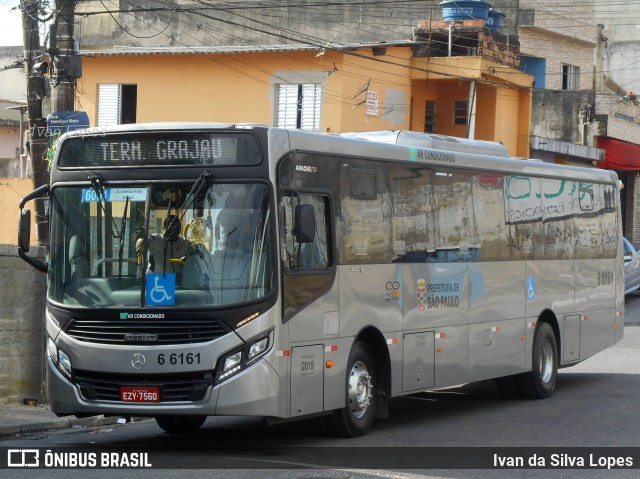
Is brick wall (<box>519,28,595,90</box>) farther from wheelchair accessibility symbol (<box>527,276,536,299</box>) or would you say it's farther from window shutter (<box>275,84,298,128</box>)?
wheelchair accessibility symbol (<box>527,276,536,299</box>)

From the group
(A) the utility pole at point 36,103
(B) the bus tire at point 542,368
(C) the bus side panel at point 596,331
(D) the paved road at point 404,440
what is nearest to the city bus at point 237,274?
(D) the paved road at point 404,440

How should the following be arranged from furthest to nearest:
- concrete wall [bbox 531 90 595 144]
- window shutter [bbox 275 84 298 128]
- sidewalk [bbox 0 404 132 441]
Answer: concrete wall [bbox 531 90 595 144] < window shutter [bbox 275 84 298 128] < sidewalk [bbox 0 404 132 441]

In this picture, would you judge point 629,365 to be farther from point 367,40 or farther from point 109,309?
point 367,40

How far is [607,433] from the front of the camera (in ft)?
40.7

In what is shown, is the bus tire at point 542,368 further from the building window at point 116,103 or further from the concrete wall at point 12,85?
the concrete wall at point 12,85

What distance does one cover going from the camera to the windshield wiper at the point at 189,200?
34.2 feet

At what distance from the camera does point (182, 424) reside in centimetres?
1238

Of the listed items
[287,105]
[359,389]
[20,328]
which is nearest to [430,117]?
[287,105]

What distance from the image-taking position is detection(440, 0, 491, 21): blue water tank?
117ft

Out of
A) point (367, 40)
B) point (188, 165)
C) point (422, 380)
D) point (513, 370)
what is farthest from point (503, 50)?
point (188, 165)

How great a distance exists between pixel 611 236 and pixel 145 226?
10388 millimetres

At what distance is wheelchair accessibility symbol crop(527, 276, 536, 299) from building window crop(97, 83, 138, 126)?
76.7 ft

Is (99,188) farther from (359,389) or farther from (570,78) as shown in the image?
(570,78)

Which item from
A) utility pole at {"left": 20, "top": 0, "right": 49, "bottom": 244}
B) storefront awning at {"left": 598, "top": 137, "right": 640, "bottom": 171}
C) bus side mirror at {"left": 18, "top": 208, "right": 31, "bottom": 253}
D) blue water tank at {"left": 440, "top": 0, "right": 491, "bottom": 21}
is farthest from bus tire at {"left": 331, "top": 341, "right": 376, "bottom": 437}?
storefront awning at {"left": 598, "top": 137, "right": 640, "bottom": 171}
